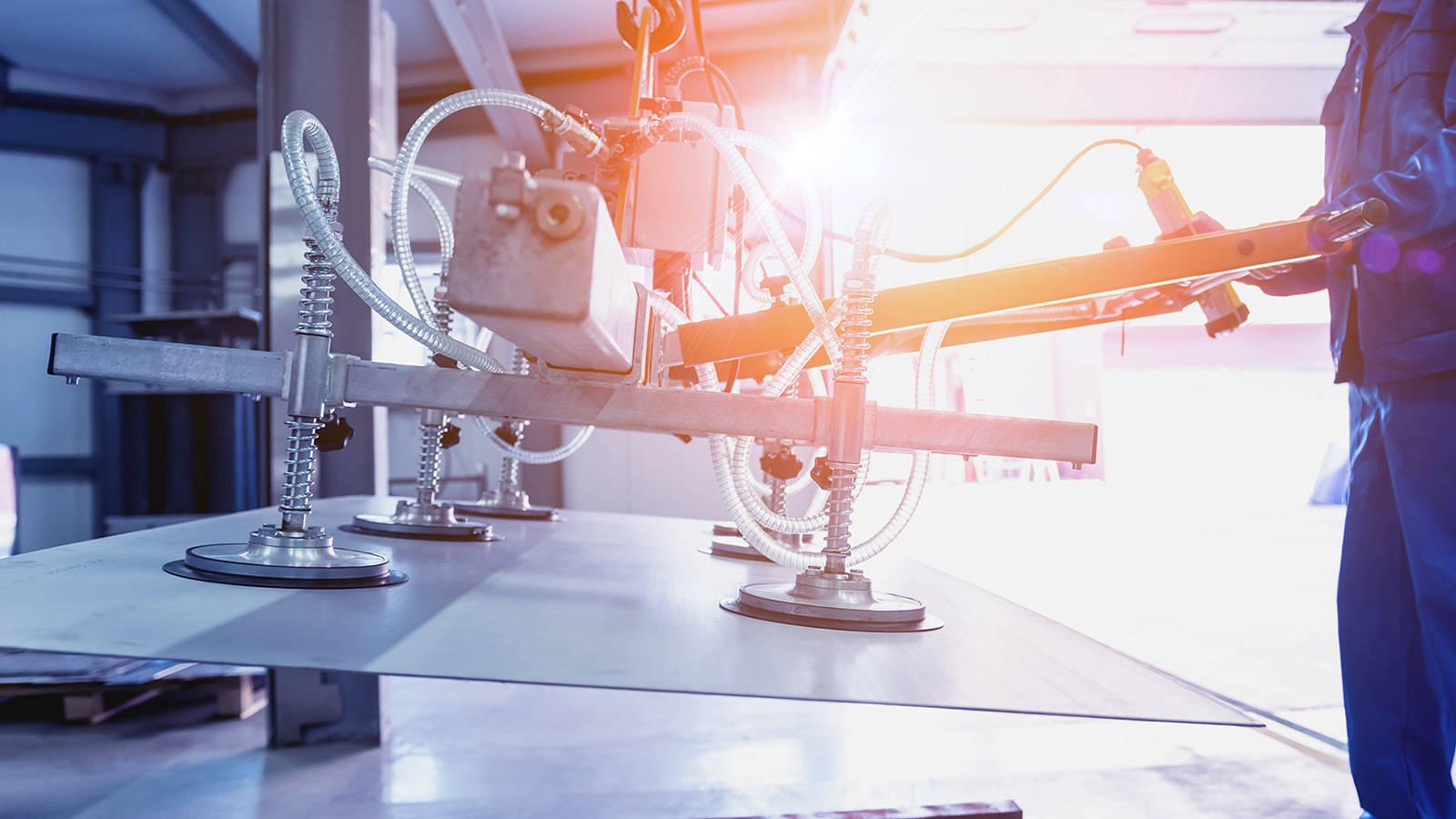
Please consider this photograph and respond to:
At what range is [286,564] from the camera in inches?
30.3

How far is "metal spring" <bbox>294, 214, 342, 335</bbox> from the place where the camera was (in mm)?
754

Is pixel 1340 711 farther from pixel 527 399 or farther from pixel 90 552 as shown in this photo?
pixel 90 552

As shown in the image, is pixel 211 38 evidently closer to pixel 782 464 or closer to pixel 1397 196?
pixel 782 464

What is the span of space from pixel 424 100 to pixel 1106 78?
359 cm

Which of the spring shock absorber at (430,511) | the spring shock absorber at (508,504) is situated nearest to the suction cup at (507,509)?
the spring shock absorber at (508,504)

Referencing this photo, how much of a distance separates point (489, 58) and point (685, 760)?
328 centimetres

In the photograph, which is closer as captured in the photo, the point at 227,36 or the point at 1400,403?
the point at 1400,403

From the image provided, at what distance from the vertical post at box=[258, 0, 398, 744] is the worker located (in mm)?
1665

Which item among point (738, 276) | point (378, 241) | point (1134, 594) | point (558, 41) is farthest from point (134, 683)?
point (558, 41)

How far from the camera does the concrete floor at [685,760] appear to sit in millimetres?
1422

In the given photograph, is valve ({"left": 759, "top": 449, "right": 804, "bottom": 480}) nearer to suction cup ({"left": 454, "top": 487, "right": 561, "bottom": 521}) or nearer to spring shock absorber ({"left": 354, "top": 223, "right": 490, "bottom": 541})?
spring shock absorber ({"left": 354, "top": 223, "right": 490, "bottom": 541})

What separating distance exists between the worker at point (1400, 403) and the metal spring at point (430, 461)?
1.24 metres

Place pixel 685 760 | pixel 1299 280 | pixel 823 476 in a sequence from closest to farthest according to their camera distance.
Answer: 1. pixel 823 476
2. pixel 1299 280
3. pixel 685 760

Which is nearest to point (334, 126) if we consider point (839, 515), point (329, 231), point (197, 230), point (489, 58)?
point (329, 231)
